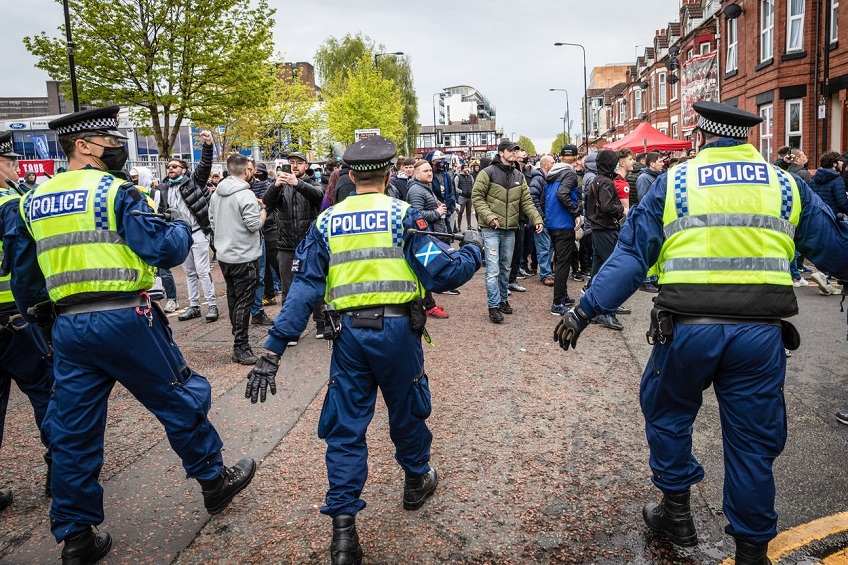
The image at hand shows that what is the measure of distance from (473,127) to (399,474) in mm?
138718

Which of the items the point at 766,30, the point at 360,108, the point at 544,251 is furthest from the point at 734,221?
the point at 360,108

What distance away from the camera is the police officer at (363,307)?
3102mm

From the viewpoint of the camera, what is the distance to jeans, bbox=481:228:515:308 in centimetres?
794

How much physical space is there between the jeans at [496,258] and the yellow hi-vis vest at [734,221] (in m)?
4.98

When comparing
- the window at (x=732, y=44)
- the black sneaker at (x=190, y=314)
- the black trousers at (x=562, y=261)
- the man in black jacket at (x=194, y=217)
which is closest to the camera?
the man in black jacket at (x=194, y=217)

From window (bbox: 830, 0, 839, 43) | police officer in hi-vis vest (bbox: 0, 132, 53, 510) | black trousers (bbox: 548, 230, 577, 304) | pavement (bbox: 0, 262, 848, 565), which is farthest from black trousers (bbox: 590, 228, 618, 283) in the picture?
window (bbox: 830, 0, 839, 43)

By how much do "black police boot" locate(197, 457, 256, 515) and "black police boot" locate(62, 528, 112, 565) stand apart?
21.1 inches

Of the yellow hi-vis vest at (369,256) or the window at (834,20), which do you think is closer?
the yellow hi-vis vest at (369,256)

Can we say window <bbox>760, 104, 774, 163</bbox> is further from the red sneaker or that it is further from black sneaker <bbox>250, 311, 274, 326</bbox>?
black sneaker <bbox>250, 311, 274, 326</bbox>

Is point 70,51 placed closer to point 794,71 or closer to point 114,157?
point 114,157

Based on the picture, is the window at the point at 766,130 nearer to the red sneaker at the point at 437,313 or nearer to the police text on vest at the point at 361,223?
the red sneaker at the point at 437,313

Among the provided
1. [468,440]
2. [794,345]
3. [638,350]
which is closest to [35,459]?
[468,440]

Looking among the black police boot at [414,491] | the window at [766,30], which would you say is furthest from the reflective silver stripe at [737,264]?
the window at [766,30]

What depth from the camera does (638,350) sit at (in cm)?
645
